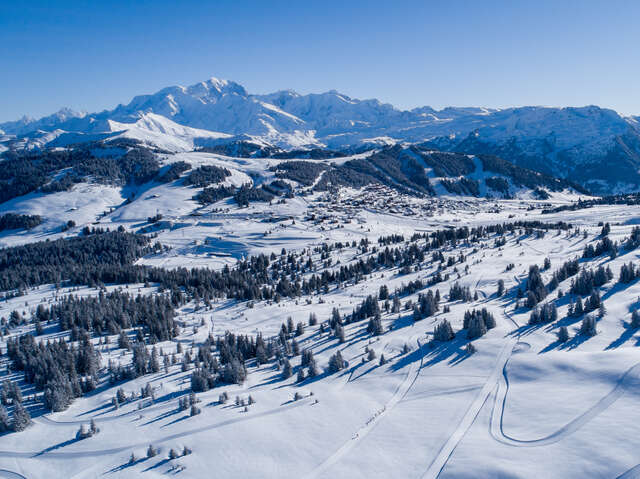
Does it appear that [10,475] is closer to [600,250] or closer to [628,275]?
[628,275]

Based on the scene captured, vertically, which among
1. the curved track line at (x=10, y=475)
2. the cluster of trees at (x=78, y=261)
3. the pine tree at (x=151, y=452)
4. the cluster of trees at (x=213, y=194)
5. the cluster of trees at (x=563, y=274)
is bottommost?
the curved track line at (x=10, y=475)

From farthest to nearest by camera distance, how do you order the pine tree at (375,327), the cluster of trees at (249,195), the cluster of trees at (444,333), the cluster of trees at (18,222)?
the cluster of trees at (249,195) < the cluster of trees at (18,222) < the pine tree at (375,327) < the cluster of trees at (444,333)

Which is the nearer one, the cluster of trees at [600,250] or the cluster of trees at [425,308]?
the cluster of trees at [425,308]

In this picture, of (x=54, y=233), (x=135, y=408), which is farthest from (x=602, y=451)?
(x=54, y=233)

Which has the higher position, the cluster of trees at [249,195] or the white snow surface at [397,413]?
the cluster of trees at [249,195]

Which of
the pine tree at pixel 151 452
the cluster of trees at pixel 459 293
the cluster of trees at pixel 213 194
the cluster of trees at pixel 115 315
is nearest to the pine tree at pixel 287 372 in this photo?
the pine tree at pixel 151 452

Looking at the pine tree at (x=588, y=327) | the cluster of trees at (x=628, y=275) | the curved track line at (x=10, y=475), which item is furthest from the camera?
the cluster of trees at (x=628, y=275)

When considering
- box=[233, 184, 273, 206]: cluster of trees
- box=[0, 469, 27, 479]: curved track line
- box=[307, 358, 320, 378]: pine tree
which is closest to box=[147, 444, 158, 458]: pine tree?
box=[0, 469, 27, 479]: curved track line

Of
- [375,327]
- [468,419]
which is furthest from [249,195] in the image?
Answer: [468,419]

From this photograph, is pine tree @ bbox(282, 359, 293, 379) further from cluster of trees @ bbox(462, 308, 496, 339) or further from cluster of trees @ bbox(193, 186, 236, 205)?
cluster of trees @ bbox(193, 186, 236, 205)

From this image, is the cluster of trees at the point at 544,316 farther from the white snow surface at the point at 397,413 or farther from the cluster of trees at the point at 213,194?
the cluster of trees at the point at 213,194
